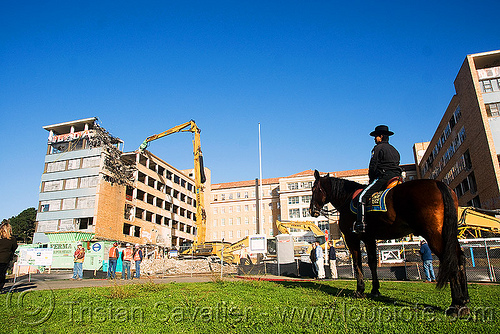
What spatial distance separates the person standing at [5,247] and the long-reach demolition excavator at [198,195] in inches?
1061

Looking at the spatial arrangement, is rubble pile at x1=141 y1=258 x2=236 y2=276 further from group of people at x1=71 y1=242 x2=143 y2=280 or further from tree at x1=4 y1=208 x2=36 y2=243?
tree at x1=4 y1=208 x2=36 y2=243

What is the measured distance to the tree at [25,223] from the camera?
74.8 metres

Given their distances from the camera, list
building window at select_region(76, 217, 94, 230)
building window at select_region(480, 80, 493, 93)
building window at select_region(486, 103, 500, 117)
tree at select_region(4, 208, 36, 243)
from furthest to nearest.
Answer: tree at select_region(4, 208, 36, 243)
building window at select_region(76, 217, 94, 230)
building window at select_region(480, 80, 493, 93)
building window at select_region(486, 103, 500, 117)

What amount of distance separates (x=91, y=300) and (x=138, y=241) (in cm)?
5728

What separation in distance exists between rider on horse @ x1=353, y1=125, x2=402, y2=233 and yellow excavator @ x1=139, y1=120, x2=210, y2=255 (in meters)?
31.0

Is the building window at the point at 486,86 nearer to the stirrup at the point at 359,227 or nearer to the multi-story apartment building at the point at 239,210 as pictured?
the stirrup at the point at 359,227

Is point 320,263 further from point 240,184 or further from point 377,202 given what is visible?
point 240,184

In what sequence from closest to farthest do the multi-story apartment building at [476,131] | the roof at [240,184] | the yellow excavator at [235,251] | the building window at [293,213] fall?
the yellow excavator at [235,251]
the multi-story apartment building at [476,131]
the building window at [293,213]
the roof at [240,184]

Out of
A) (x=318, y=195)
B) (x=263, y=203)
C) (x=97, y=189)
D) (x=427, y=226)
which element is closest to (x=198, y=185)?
(x=97, y=189)

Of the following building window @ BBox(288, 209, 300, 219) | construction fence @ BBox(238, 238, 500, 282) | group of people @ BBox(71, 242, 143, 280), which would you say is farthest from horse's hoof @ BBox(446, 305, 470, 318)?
building window @ BBox(288, 209, 300, 219)

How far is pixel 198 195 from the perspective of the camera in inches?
1818

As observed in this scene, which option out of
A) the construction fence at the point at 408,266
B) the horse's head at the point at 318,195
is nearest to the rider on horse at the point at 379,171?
the horse's head at the point at 318,195

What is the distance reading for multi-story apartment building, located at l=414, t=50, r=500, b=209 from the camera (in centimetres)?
3659

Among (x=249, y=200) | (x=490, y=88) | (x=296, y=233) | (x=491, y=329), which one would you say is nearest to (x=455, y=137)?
(x=490, y=88)
